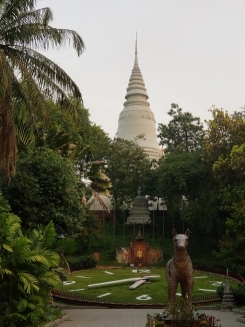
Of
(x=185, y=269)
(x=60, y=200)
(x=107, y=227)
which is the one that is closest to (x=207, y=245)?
(x=107, y=227)

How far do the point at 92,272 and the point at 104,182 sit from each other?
667 cm

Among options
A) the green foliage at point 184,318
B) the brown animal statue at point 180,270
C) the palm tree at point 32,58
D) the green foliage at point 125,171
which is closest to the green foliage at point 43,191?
the palm tree at point 32,58

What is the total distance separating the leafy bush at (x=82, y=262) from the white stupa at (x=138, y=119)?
18.0 metres

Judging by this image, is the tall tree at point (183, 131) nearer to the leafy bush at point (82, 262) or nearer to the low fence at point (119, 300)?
the leafy bush at point (82, 262)

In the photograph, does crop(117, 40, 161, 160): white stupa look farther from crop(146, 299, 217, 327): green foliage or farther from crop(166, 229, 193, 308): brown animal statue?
crop(146, 299, 217, 327): green foliage

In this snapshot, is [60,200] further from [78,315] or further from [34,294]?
[34,294]

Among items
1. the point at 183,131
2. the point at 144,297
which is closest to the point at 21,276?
the point at 144,297

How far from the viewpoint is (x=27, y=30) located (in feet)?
47.2

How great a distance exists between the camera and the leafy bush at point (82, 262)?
3086 cm

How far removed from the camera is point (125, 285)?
23.6m

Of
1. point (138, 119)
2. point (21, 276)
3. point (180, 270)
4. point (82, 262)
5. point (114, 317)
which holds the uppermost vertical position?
point (138, 119)

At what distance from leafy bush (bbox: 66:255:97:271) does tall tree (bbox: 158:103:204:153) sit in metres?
14.2

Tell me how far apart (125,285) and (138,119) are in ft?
95.1

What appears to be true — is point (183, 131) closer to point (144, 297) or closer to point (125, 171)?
point (125, 171)
